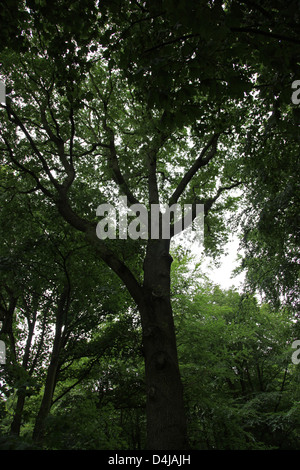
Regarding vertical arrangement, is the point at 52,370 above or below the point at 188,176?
below

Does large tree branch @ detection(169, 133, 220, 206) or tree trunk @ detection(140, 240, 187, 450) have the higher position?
large tree branch @ detection(169, 133, 220, 206)

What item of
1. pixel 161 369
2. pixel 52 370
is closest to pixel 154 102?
pixel 161 369

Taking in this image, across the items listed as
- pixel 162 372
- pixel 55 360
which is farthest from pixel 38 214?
pixel 162 372

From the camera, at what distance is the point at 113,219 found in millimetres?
7574

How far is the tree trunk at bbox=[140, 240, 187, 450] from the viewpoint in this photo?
376cm

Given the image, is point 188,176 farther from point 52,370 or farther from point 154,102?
point 52,370

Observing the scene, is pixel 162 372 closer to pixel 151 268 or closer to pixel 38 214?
pixel 151 268

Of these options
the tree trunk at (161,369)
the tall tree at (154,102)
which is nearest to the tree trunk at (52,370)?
the tall tree at (154,102)

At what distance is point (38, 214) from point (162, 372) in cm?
549

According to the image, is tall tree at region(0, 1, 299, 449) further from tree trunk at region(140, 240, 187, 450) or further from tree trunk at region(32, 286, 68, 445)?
tree trunk at region(32, 286, 68, 445)

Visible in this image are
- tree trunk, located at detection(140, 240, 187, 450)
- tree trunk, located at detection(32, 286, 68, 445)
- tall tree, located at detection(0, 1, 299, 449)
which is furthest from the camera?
tree trunk, located at detection(32, 286, 68, 445)

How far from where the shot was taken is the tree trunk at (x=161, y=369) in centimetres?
376

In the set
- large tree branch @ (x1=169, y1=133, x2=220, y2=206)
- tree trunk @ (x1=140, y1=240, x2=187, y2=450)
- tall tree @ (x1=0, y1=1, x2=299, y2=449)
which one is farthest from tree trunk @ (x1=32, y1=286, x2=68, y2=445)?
large tree branch @ (x1=169, y1=133, x2=220, y2=206)

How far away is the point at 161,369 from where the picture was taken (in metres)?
4.24
